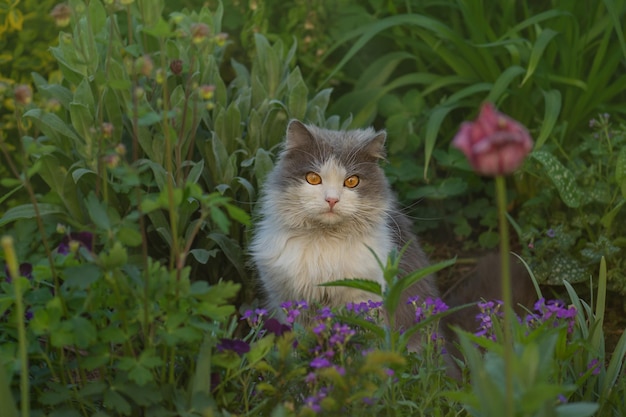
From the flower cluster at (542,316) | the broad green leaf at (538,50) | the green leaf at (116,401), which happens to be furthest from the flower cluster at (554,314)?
the broad green leaf at (538,50)

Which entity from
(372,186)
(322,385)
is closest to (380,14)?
(372,186)

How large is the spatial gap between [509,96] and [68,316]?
3045 mm

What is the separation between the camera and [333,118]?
430 centimetres

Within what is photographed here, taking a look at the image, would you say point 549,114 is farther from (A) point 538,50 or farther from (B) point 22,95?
(B) point 22,95

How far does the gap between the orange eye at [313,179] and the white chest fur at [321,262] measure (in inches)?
7.5

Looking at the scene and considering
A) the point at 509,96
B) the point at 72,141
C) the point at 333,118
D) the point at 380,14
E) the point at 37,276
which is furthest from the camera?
the point at 380,14

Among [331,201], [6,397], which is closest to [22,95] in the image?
[6,397]

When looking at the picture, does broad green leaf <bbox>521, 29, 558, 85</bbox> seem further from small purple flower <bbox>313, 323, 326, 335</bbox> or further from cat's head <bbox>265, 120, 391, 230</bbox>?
small purple flower <bbox>313, 323, 326, 335</bbox>

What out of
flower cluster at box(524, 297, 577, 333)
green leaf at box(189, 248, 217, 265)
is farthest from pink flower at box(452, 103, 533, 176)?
green leaf at box(189, 248, 217, 265)

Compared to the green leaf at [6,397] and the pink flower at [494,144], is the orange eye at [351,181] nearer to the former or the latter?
the green leaf at [6,397]

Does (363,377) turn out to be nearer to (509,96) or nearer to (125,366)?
(125,366)

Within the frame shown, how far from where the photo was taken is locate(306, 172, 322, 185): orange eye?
3473 mm

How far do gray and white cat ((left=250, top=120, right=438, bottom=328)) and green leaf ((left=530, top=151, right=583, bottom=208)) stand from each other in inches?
30.7

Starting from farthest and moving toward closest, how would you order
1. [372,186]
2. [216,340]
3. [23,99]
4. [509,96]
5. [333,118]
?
[509,96], [333,118], [372,186], [216,340], [23,99]
